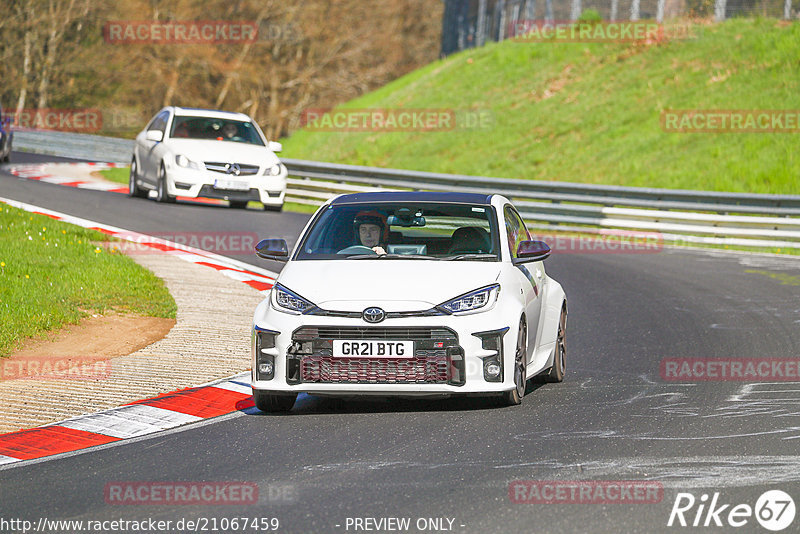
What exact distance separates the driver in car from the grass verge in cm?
329

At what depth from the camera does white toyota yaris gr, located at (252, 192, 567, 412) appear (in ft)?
26.4

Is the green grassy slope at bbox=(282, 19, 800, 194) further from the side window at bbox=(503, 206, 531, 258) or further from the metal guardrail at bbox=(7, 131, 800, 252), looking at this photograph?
the side window at bbox=(503, 206, 531, 258)

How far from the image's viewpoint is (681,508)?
584cm

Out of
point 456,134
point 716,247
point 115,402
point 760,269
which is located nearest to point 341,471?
point 115,402

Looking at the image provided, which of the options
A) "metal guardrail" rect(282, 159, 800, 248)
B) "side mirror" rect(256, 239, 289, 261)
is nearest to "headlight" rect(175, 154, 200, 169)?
"metal guardrail" rect(282, 159, 800, 248)

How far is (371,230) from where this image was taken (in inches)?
364

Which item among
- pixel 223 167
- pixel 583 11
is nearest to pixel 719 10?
pixel 583 11

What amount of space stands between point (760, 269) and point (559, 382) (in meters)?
9.24

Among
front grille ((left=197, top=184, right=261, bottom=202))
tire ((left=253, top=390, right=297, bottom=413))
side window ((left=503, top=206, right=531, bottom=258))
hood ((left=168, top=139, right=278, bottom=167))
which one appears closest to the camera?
tire ((left=253, top=390, right=297, bottom=413))

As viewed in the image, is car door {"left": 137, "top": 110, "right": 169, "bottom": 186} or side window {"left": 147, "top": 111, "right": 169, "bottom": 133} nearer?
car door {"left": 137, "top": 110, "right": 169, "bottom": 186}

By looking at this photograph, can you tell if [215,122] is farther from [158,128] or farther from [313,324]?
[313,324]

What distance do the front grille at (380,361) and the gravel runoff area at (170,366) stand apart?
4.96ft

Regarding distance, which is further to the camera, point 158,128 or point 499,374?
point 158,128

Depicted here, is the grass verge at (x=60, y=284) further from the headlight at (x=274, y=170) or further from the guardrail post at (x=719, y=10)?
the guardrail post at (x=719, y=10)
